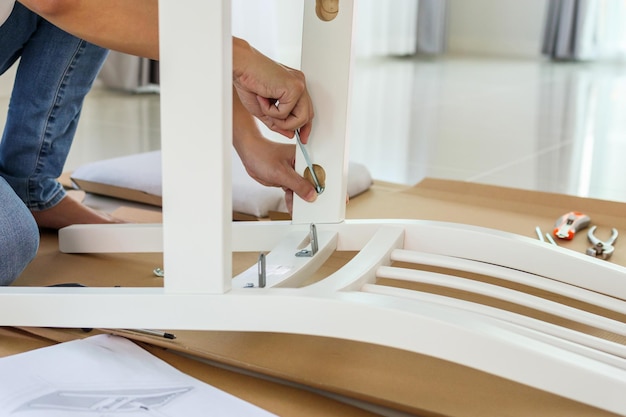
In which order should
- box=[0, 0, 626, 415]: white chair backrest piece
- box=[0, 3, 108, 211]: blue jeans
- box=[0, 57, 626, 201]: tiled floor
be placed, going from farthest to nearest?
box=[0, 57, 626, 201]: tiled floor
box=[0, 3, 108, 211]: blue jeans
box=[0, 0, 626, 415]: white chair backrest piece

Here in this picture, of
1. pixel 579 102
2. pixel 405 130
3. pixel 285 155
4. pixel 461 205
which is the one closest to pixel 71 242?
pixel 285 155

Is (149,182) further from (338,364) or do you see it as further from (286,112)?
(338,364)

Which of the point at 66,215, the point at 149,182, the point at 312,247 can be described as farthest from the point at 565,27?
the point at 312,247

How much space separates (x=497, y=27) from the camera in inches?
193

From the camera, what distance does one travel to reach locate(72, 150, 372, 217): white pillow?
1.37m

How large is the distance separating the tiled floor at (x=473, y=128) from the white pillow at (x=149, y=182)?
0.36 meters

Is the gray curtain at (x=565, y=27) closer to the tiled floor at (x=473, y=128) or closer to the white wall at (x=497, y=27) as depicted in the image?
the white wall at (x=497, y=27)

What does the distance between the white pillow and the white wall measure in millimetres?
3475

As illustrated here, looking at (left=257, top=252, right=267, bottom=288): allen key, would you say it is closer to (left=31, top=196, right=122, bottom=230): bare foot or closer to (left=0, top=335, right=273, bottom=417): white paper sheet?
(left=0, top=335, right=273, bottom=417): white paper sheet

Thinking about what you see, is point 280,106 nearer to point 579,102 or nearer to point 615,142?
point 615,142

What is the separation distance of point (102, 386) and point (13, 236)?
273mm

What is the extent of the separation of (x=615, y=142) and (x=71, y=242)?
5.35 ft

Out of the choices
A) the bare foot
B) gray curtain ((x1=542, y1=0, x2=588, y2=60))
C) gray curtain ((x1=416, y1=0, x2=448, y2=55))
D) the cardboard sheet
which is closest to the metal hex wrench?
the cardboard sheet

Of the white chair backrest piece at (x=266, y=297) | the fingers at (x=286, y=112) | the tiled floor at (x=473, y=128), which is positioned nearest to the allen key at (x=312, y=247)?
the white chair backrest piece at (x=266, y=297)
